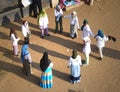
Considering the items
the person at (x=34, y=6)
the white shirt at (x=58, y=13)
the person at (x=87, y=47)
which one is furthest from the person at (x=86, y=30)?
the person at (x=34, y=6)

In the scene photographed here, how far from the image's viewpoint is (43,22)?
55.4ft

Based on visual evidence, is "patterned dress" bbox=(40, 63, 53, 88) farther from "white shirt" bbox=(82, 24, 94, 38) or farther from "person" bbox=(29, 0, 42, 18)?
"person" bbox=(29, 0, 42, 18)

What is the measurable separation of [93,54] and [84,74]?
131 centimetres

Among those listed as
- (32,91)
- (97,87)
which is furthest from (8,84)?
(97,87)

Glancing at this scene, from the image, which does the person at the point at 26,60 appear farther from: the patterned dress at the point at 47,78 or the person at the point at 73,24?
the person at the point at 73,24

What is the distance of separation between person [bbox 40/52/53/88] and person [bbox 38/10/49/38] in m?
2.86

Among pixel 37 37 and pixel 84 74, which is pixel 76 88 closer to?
pixel 84 74

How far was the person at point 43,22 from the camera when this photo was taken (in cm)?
1662

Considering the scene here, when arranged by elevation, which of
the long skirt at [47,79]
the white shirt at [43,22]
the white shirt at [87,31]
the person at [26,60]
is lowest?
the long skirt at [47,79]

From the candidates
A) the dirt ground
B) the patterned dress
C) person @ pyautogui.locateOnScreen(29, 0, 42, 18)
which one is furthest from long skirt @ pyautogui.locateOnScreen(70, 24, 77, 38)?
the patterned dress

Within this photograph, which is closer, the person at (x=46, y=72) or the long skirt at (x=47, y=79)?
the person at (x=46, y=72)

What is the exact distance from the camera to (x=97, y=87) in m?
15.2

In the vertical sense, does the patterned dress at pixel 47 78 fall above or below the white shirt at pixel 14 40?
below

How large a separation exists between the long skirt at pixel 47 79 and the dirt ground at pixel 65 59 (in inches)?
7.6
